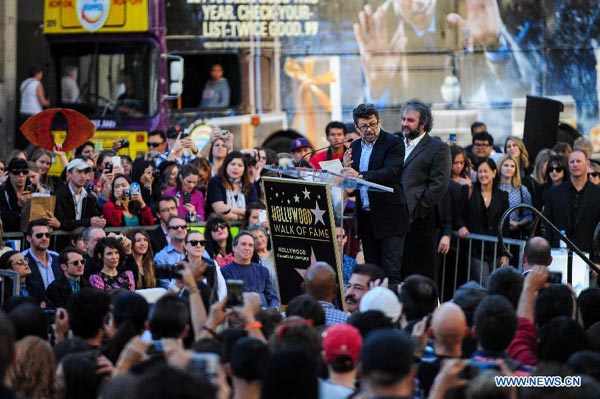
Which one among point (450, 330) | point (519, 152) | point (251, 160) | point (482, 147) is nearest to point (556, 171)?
point (519, 152)

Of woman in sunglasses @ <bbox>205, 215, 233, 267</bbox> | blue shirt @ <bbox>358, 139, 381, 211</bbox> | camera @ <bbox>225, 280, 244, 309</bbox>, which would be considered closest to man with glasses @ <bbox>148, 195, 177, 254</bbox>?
woman in sunglasses @ <bbox>205, 215, 233, 267</bbox>

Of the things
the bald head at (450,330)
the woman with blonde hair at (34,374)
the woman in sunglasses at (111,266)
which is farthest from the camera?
the woman in sunglasses at (111,266)

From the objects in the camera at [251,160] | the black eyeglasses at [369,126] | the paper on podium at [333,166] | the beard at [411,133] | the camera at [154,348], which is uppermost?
the black eyeglasses at [369,126]

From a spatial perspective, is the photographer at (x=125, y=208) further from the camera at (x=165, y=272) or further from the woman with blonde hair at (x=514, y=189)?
the woman with blonde hair at (x=514, y=189)

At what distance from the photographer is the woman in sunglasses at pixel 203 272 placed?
34.6ft

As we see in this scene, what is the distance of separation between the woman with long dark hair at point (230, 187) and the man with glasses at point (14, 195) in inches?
84.1

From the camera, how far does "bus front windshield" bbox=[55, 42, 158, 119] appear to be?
23312 millimetres

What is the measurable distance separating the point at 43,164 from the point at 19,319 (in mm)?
8831

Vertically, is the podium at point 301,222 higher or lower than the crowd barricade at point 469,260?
higher

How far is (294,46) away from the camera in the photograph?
2411 cm

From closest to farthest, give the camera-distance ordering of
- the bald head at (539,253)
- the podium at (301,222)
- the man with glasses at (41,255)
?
the bald head at (539,253) < the podium at (301,222) < the man with glasses at (41,255)

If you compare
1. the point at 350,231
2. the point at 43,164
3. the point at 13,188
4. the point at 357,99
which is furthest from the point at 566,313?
the point at 357,99

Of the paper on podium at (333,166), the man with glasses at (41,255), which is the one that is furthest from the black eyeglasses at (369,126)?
the man with glasses at (41,255)

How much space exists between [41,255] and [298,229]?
8.80 feet
